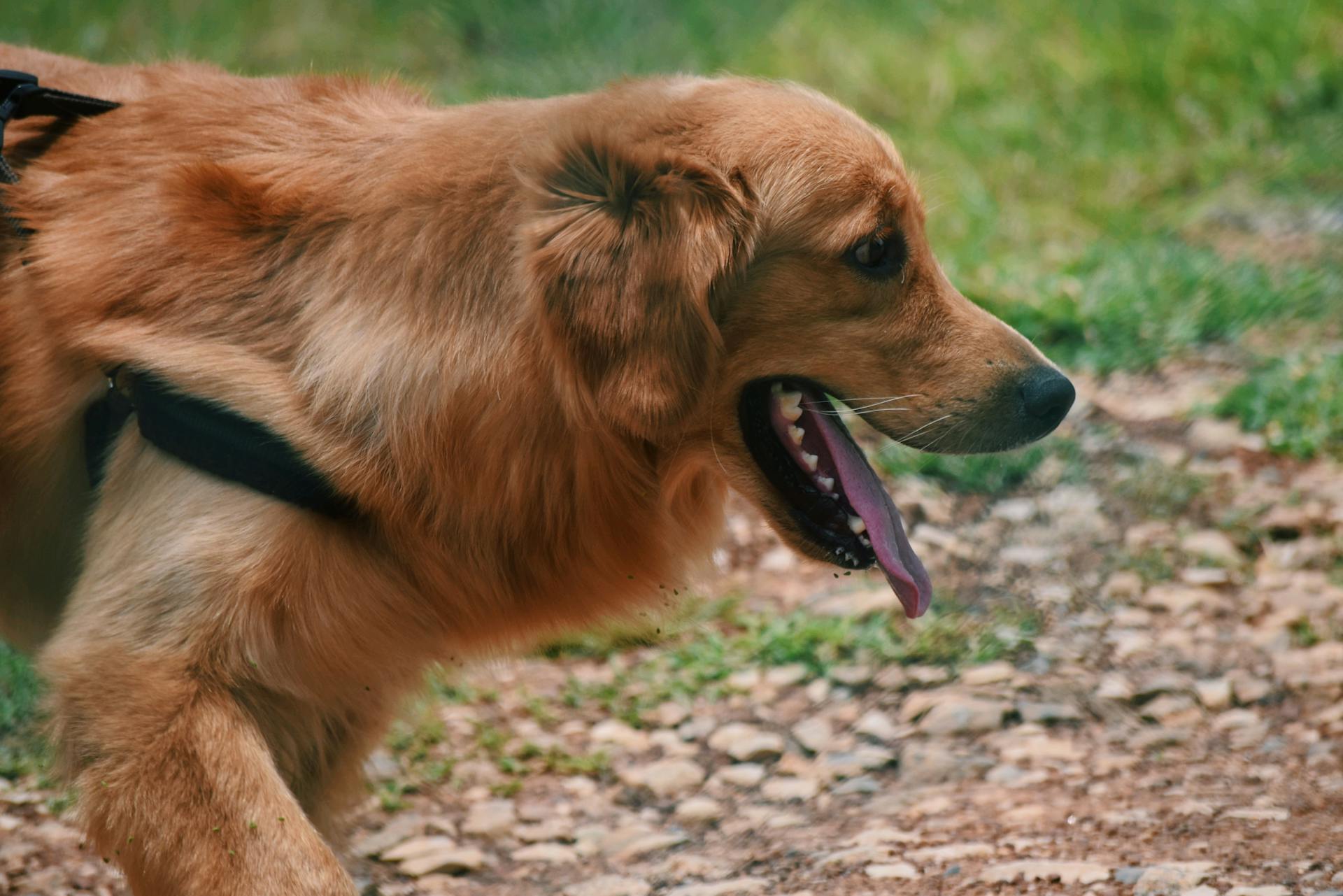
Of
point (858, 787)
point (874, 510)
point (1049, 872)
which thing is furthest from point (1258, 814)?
point (874, 510)

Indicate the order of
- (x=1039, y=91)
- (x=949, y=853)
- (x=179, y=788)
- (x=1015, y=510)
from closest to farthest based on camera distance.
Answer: (x=179, y=788) < (x=949, y=853) < (x=1015, y=510) < (x=1039, y=91)

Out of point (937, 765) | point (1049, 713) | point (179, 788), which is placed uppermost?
point (179, 788)

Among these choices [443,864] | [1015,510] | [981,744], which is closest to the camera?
[443,864]

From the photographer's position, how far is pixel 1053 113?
24.7ft

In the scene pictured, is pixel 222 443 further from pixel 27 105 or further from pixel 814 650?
pixel 814 650

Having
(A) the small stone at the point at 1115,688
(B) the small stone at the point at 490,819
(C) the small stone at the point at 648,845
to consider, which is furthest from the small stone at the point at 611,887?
(A) the small stone at the point at 1115,688

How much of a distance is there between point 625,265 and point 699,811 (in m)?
1.61

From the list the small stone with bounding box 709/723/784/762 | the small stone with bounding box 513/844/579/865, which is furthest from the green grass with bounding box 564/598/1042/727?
the small stone with bounding box 513/844/579/865

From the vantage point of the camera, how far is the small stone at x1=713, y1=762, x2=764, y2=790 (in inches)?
146

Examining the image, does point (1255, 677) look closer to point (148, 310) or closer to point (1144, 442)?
point (1144, 442)

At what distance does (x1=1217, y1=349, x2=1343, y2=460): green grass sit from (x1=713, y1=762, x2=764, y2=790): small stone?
2353 mm

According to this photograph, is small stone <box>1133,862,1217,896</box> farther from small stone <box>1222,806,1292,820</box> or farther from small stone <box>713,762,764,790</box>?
small stone <box>713,762,764,790</box>

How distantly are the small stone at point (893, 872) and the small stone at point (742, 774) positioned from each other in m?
0.72

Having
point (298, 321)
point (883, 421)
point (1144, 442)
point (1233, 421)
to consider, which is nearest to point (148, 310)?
point (298, 321)
